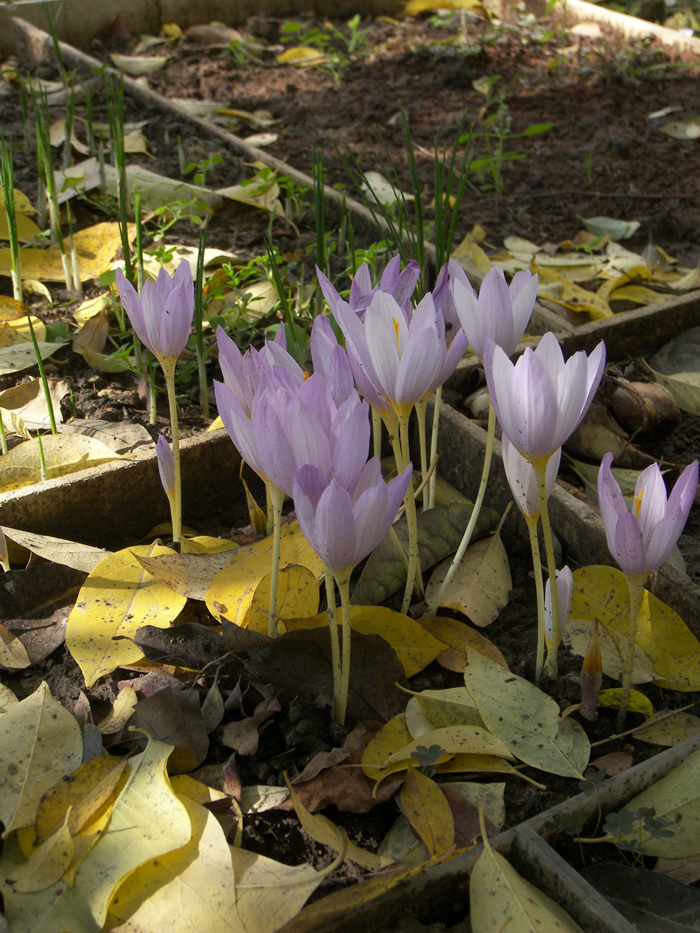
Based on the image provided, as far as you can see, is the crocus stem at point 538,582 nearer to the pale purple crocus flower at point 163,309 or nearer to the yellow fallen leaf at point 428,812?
the yellow fallen leaf at point 428,812

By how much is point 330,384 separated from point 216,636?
0.37m

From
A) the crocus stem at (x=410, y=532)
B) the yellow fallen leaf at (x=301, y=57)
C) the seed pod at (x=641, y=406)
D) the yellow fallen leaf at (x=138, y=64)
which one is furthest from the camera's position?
the yellow fallen leaf at (x=301, y=57)

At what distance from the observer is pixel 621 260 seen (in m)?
2.33

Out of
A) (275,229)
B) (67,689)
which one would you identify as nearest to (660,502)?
(67,689)

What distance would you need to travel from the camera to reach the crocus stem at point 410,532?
104cm

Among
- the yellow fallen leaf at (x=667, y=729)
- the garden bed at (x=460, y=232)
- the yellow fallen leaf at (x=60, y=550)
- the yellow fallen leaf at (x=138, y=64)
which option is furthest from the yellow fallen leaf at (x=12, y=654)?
the yellow fallen leaf at (x=138, y=64)

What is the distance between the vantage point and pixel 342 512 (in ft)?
2.43

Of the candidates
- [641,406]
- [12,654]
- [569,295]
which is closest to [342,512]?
[12,654]

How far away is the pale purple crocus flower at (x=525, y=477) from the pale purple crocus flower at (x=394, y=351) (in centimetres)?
12

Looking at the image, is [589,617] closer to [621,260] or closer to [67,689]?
[67,689]

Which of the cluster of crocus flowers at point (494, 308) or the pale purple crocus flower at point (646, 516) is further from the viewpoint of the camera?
the cluster of crocus flowers at point (494, 308)

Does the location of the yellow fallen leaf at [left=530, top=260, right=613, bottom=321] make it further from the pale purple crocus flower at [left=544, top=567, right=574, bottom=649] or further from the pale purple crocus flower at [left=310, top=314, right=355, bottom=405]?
the pale purple crocus flower at [left=310, top=314, right=355, bottom=405]

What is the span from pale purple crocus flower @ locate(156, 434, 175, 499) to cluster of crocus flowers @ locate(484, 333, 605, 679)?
0.51 m

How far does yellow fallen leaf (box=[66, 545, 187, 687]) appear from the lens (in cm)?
108
